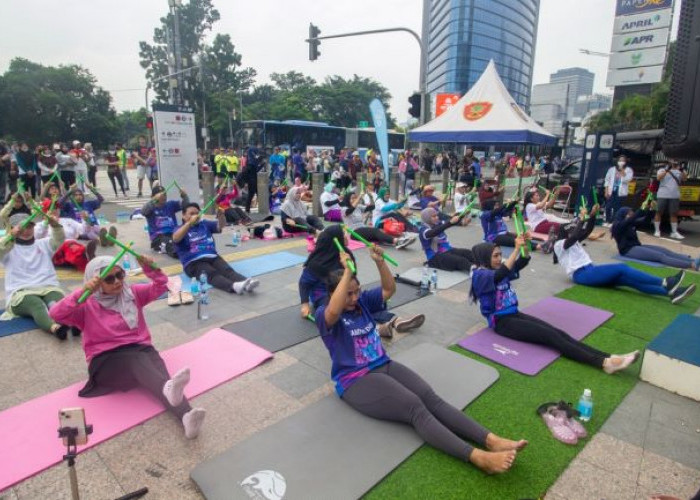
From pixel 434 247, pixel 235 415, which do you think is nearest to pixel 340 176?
pixel 434 247

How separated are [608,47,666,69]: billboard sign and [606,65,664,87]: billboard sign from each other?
37 cm

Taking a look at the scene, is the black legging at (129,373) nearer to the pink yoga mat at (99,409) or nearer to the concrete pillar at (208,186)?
the pink yoga mat at (99,409)

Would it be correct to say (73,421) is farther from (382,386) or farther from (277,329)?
(277,329)

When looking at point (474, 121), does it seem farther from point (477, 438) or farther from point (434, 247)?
point (477, 438)

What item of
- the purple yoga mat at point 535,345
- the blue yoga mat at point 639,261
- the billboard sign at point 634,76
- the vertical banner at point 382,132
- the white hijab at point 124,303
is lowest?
the purple yoga mat at point 535,345

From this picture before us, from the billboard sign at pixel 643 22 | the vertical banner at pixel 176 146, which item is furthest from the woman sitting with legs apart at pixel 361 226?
the billboard sign at pixel 643 22

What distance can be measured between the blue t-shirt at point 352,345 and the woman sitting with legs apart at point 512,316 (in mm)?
1805

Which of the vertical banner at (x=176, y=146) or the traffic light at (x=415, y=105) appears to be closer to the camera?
the vertical banner at (x=176, y=146)

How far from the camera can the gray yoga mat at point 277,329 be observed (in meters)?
4.89

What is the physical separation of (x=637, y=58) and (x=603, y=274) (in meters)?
39.5

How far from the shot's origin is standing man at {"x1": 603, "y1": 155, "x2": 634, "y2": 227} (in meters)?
12.0

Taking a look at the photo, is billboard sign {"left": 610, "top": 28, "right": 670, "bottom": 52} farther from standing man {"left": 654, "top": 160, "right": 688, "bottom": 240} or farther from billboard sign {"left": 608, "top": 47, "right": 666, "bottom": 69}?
standing man {"left": 654, "top": 160, "right": 688, "bottom": 240}

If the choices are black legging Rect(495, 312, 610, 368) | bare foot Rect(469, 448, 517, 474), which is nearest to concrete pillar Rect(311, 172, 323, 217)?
black legging Rect(495, 312, 610, 368)

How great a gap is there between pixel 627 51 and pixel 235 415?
45000 millimetres
